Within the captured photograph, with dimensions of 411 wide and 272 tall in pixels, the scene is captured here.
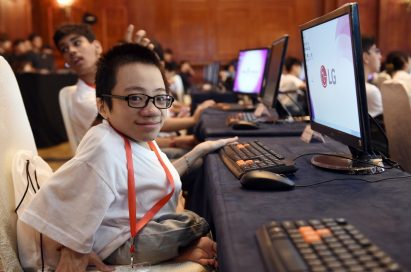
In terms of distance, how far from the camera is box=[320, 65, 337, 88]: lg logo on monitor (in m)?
1.32

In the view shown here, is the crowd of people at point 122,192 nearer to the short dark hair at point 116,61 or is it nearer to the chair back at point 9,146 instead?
the short dark hair at point 116,61

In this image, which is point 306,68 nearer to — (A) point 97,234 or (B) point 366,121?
(B) point 366,121

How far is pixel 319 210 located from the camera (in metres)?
0.90

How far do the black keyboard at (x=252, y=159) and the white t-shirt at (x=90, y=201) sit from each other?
0.31 m

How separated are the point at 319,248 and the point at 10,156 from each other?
90cm

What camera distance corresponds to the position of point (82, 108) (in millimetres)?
2201

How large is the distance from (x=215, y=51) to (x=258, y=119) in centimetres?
751

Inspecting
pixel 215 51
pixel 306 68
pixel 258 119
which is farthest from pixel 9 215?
pixel 215 51

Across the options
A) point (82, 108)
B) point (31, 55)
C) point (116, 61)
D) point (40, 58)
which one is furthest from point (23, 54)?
point (116, 61)

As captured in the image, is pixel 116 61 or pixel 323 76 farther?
pixel 323 76

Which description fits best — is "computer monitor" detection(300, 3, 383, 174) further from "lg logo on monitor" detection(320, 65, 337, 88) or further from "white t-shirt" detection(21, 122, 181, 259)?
"white t-shirt" detection(21, 122, 181, 259)

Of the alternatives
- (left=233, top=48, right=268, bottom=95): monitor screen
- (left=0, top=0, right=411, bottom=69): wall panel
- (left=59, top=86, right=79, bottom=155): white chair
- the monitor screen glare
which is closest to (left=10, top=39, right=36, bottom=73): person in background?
(left=0, top=0, right=411, bottom=69): wall panel

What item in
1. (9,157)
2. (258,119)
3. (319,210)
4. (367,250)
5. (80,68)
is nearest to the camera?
(367,250)

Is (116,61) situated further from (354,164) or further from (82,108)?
(82,108)
